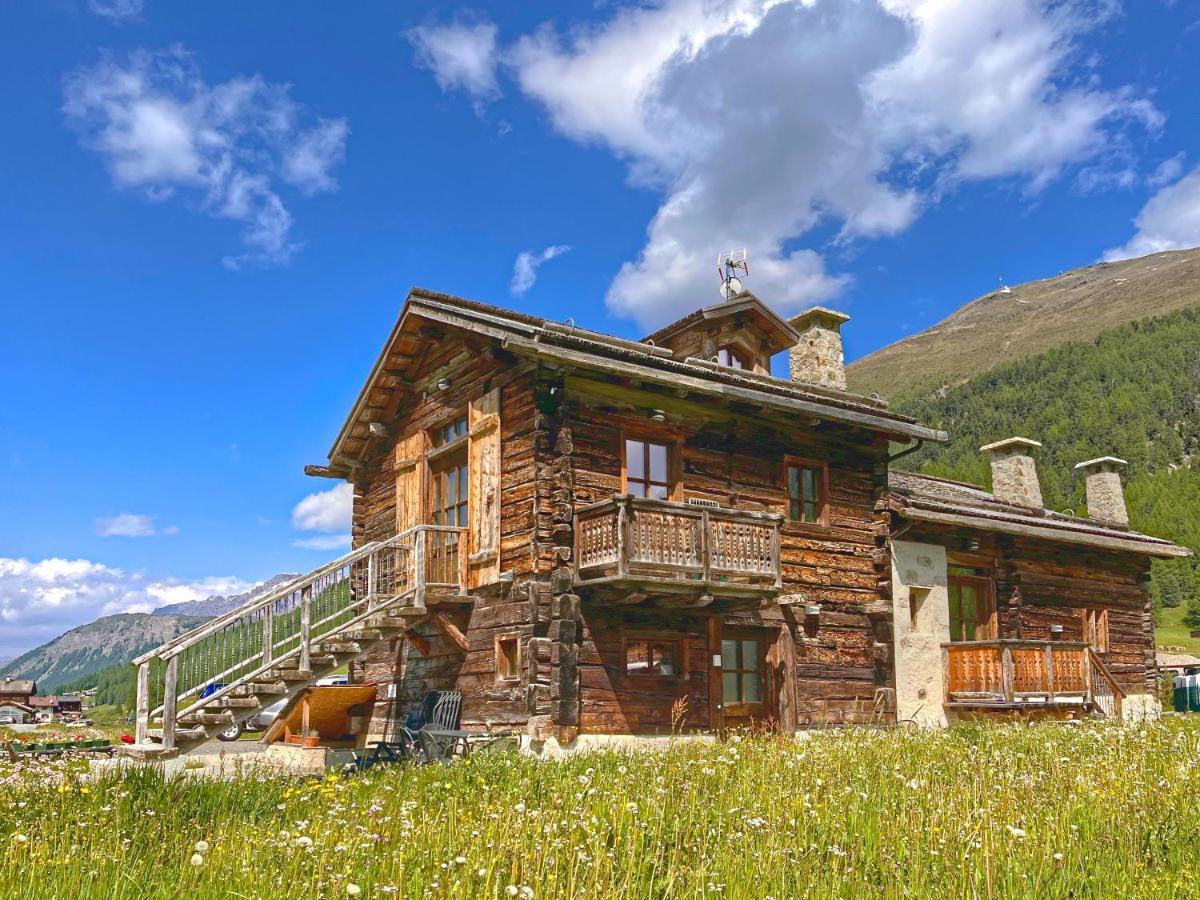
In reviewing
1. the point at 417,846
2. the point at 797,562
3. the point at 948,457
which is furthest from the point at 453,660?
the point at 948,457

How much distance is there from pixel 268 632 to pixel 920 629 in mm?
12418

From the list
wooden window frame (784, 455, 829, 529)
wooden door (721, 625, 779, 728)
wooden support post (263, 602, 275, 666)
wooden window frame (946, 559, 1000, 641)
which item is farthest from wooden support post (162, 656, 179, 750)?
wooden window frame (946, 559, 1000, 641)

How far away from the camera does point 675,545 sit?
15547 millimetres

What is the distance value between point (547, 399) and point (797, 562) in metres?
5.63

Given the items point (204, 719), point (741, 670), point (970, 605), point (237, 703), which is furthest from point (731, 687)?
point (204, 719)

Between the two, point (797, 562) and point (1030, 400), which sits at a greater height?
point (1030, 400)

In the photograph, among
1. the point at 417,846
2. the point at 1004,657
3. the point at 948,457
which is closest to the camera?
the point at 417,846

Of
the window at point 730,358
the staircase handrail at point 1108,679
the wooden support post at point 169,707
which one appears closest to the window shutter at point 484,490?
the wooden support post at point 169,707

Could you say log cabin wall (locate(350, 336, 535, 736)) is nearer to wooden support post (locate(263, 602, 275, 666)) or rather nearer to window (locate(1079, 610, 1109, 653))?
wooden support post (locate(263, 602, 275, 666))

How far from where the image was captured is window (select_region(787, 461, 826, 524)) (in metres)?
19.3

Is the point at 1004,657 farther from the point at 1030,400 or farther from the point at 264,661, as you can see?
the point at 1030,400

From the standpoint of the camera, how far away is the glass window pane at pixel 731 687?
17.8 meters

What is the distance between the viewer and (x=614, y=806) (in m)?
7.52

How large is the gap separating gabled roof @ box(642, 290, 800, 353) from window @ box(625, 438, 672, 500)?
4757mm
